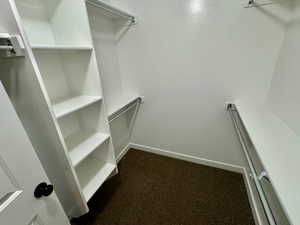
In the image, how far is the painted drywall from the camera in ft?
3.30

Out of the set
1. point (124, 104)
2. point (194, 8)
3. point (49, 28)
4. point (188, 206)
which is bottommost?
point (188, 206)

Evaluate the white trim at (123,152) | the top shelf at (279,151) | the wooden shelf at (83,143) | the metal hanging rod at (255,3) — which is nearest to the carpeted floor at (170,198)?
the white trim at (123,152)

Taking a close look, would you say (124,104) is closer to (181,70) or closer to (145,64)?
(145,64)

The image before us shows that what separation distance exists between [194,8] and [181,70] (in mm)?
625

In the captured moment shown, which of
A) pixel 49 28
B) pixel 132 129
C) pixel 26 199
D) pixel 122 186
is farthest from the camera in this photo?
pixel 132 129

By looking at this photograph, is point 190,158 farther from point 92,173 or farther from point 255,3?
point 255,3

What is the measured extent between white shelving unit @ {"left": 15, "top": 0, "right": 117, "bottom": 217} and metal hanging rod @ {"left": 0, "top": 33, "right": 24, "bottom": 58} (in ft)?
0.73

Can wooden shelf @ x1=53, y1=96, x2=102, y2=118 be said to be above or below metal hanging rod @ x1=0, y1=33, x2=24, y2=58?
below

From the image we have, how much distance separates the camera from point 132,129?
7.73ft

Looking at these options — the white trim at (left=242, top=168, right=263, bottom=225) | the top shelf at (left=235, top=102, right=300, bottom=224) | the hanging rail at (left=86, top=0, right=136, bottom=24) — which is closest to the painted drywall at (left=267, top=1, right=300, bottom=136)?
the top shelf at (left=235, top=102, right=300, bottom=224)

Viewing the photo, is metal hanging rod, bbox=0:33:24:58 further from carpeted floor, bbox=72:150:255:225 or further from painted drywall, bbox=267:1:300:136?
painted drywall, bbox=267:1:300:136

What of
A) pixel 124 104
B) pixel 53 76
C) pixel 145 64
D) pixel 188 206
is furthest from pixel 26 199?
pixel 145 64

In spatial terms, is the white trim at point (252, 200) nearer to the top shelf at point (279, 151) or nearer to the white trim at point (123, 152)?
the top shelf at point (279, 151)

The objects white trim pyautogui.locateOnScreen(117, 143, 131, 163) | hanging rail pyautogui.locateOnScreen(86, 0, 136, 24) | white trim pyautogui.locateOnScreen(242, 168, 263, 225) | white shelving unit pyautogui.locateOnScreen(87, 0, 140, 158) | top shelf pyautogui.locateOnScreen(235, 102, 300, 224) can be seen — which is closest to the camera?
top shelf pyautogui.locateOnScreen(235, 102, 300, 224)
